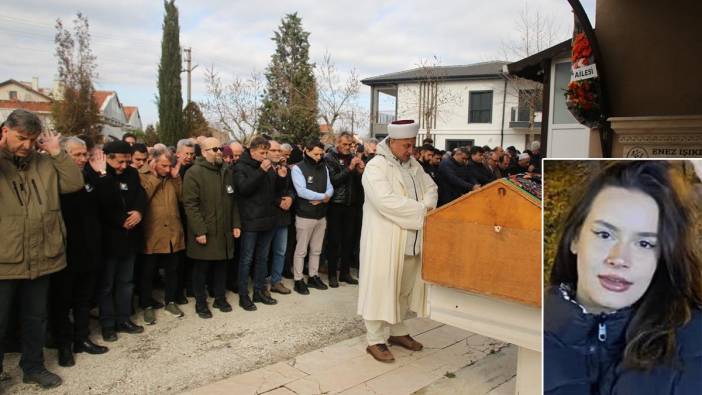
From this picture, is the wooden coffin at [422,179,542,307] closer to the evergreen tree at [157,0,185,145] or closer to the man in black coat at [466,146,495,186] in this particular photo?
the man in black coat at [466,146,495,186]

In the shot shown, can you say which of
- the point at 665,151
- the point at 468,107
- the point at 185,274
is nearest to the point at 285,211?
the point at 185,274

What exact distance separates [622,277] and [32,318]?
12.7 ft

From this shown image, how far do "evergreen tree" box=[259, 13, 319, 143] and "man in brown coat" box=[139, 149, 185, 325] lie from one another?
2272 cm

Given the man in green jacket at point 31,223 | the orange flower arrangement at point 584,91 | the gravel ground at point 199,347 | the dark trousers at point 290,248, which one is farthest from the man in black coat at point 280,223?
the orange flower arrangement at point 584,91

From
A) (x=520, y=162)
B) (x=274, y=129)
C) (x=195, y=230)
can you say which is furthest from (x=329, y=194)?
(x=274, y=129)

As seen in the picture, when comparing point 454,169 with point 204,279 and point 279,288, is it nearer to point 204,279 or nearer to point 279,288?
point 279,288

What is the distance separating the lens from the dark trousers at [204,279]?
5453 millimetres

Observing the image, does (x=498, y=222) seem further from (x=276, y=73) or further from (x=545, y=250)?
(x=276, y=73)

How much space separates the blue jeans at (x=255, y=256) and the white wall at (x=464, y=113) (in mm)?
28133

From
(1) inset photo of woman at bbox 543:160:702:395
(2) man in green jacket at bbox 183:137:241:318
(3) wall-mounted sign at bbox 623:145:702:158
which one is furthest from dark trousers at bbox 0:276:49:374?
(3) wall-mounted sign at bbox 623:145:702:158

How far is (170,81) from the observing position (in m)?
31.4

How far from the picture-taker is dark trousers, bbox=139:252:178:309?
209 inches

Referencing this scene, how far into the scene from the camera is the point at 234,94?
23.9m

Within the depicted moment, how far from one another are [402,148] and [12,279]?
310cm
